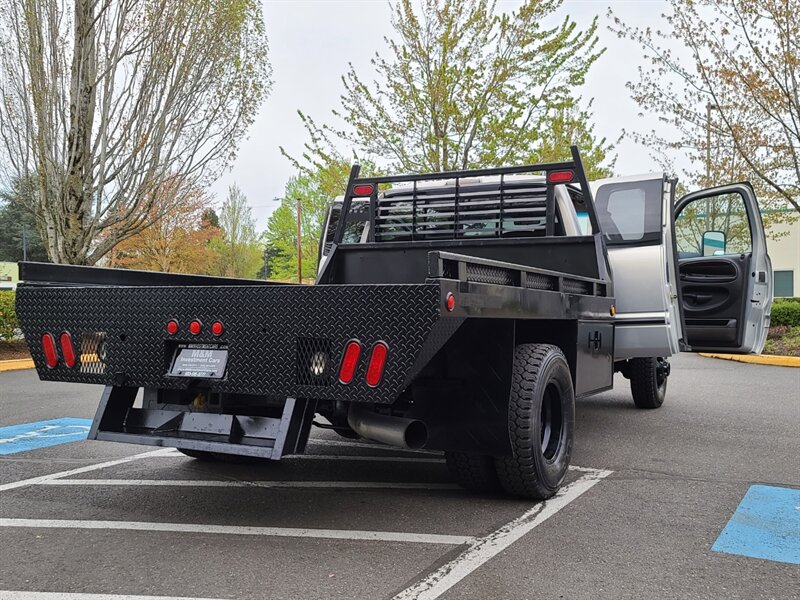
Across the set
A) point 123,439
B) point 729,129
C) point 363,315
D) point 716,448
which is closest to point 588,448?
point 716,448

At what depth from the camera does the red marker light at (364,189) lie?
5995mm

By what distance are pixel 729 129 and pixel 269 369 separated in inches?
542

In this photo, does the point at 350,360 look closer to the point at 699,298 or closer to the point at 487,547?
the point at 487,547

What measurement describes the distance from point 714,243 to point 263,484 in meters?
5.05

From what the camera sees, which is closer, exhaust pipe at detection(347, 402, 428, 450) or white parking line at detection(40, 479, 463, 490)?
exhaust pipe at detection(347, 402, 428, 450)

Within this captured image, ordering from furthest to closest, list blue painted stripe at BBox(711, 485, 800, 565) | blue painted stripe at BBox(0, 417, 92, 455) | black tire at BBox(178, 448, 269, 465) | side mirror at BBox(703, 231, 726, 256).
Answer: side mirror at BBox(703, 231, 726, 256) < blue painted stripe at BBox(0, 417, 92, 455) < black tire at BBox(178, 448, 269, 465) < blue painted stripe at BBox(711, 485, 800, 565)

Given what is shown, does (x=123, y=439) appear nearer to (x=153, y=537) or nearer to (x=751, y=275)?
(x=153, y=537)

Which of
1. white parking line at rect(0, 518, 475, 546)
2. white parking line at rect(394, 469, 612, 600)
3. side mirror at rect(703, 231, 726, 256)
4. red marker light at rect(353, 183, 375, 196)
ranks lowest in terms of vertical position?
white parking line at rect(0, 518, 475, 546)

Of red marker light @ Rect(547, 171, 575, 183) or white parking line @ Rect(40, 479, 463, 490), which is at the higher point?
red marker light @ Rect(547, 171, 575, 183)

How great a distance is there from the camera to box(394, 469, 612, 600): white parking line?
2.91 meters

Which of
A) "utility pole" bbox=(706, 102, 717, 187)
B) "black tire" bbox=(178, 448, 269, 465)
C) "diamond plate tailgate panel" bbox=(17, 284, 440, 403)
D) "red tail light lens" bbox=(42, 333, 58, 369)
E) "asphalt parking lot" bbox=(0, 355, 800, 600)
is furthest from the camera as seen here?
"utility pole" bbox=(706, 102, 717, 187)

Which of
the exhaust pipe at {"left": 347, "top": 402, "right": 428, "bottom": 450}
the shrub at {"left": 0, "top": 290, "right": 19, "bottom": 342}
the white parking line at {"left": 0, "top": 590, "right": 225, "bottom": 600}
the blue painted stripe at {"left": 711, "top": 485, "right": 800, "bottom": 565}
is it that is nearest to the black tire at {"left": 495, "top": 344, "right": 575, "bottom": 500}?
the exhaust pipe at {"left": 347, "top": 402, "right": 428, "bottom": 450}

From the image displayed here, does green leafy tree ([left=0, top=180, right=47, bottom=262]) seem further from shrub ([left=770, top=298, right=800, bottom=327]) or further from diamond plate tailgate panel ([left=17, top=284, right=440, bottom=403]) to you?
diamond plate tailgate panel ([left=17, top=284, right=440, bottom=403])

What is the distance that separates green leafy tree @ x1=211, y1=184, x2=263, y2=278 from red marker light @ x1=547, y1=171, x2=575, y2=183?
1488 inches
